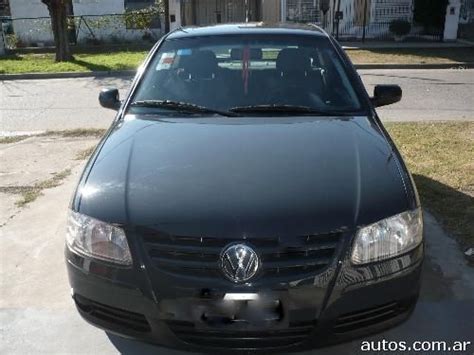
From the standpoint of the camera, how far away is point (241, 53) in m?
3.98

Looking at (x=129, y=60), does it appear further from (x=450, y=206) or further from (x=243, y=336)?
(x=243, y=336)

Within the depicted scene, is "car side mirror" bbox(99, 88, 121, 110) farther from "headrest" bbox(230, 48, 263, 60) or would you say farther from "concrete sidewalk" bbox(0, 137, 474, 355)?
"concrete sidewalk" bbox(0, 137, 474, 355)

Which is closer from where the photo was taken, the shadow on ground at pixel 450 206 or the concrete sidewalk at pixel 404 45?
the shadow on ground at pixel 450 206

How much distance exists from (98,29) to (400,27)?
12745 millimetres

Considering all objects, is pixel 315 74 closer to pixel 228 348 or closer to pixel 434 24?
pixel 228 348

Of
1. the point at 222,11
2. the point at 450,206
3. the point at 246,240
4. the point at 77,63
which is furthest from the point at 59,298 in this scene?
the point at 222,11

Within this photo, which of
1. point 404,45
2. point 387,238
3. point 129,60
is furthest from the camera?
point 404,45

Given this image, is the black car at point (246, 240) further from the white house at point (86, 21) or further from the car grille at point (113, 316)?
the white house at point (86, 21)

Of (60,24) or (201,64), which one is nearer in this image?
(201,64)

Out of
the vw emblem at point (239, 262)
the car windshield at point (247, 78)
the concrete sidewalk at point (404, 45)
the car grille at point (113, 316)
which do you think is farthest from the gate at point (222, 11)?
the vw emblem at point (239, 262)

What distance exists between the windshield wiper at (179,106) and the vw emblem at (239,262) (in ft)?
4.44

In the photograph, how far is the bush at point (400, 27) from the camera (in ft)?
69.3

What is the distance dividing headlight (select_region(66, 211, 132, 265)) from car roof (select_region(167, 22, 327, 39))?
6.91 ft

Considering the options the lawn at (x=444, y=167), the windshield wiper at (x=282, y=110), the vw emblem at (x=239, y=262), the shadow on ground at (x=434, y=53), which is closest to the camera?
the vw emblem at (x=239, y=262)
